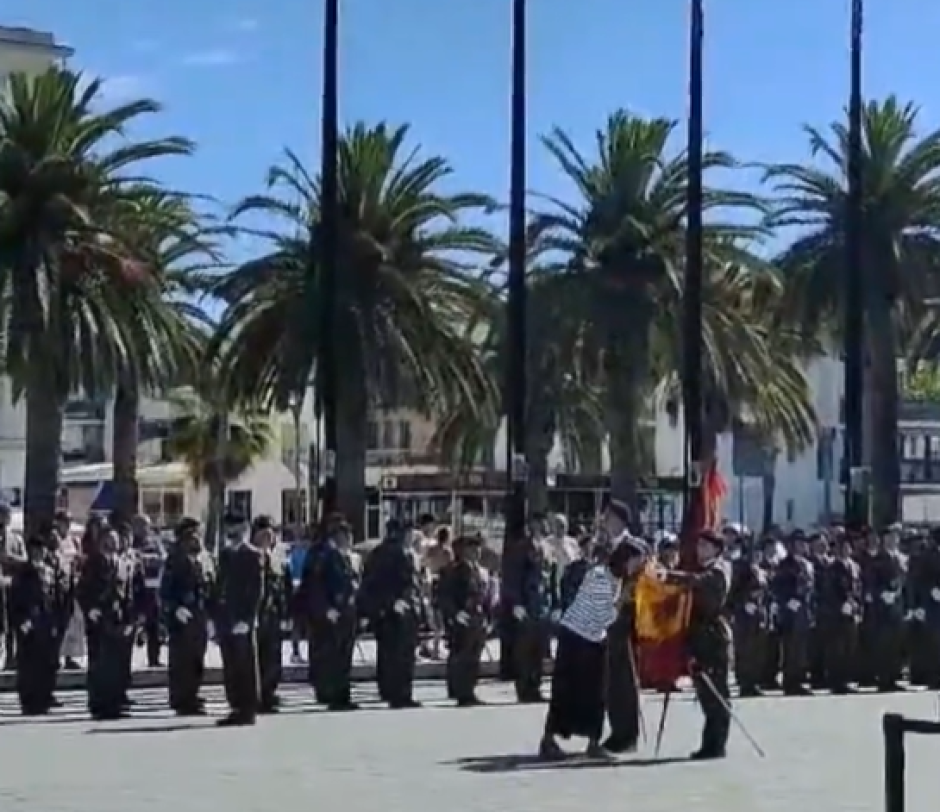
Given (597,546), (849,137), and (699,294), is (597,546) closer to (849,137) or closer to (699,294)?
(699,294)

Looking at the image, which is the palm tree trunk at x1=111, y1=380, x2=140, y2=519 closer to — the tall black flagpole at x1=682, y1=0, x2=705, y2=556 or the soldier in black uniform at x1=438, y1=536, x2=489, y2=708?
the tall black flagpole at x1=682, y1=0, x2=705, y2=556

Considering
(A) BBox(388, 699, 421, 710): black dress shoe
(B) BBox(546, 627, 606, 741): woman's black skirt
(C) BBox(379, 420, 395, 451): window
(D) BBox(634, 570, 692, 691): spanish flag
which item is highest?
(C) BBox(379, 420, 395, 451): window

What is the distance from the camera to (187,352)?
36156 mm

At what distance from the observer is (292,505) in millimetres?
76562

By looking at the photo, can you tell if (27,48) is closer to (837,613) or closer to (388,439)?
(388,439)

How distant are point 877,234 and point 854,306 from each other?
696cm

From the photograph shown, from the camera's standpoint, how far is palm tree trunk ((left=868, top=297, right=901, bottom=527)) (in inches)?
→ 1639

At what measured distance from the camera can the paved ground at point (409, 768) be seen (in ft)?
49.5

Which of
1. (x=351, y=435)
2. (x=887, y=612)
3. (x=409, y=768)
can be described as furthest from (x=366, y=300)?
(x=409, y=768)

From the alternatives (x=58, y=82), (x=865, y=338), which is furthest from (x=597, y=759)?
(x=865, y=338)

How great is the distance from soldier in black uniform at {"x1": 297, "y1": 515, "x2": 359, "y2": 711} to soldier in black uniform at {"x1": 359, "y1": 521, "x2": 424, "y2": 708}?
0.62 feet

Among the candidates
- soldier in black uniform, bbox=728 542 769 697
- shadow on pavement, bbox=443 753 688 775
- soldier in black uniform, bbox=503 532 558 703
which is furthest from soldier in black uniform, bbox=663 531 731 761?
soldier in black uniform, bbox=728 542 769 697

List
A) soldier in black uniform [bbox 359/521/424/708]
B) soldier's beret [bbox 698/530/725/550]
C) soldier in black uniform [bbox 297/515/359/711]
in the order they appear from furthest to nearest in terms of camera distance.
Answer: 1. soldier in black uniform [bbox 359/521/424/708]
2. soldier in black uniform [bbox 297/515/359/711]
3. soldier's beret [bbox 698/530/725/550]

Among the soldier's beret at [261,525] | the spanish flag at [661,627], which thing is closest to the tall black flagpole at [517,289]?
the soldier's beret at [261,525]
